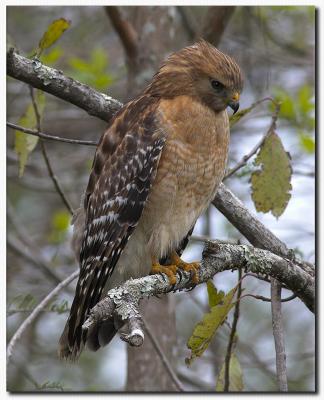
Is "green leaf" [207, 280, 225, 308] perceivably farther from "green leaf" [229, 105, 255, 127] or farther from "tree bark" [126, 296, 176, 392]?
"tree bark" [126, 296, 176, 392]

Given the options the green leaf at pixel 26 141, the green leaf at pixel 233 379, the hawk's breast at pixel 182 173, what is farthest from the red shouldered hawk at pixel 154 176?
the green leaf at pixel 233 379

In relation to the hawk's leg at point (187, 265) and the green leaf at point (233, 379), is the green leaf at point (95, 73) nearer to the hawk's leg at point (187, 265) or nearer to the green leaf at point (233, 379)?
the hawk's leg at point (187, 265)

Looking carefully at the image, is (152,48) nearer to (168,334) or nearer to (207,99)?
(207,99)

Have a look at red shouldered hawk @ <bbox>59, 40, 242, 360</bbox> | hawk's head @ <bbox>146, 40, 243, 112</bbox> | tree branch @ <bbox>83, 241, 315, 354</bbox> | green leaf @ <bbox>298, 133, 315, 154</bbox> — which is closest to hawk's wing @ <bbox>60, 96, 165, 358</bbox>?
red shouldered hawk @ <bbox>59, 40, 242, 360</bbox>

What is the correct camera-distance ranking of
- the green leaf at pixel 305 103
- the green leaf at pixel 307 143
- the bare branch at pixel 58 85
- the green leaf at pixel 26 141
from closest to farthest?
1. the bare branch at pixel 58 85
2. the green leaf at pixel 26 141
3. the green leaf at pixel 307 143
4. the green leaf at pixel 305 103

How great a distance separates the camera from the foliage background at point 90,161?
16.9 feet

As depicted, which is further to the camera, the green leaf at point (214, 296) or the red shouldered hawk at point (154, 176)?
the red shouldered hawk at point (154, 176)

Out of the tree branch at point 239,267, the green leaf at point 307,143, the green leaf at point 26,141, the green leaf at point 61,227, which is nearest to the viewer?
the tree branch at point 239,267

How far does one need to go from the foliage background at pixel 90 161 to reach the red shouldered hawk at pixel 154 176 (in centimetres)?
105

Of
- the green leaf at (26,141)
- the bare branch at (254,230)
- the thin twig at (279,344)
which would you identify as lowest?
the thin twig at (279,344)

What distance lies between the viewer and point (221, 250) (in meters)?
3.27

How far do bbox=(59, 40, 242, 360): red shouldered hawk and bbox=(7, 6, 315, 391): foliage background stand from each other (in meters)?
1.05

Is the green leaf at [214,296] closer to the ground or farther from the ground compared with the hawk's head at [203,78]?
closer to the ground

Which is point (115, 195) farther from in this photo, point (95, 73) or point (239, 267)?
point (95, 73)
